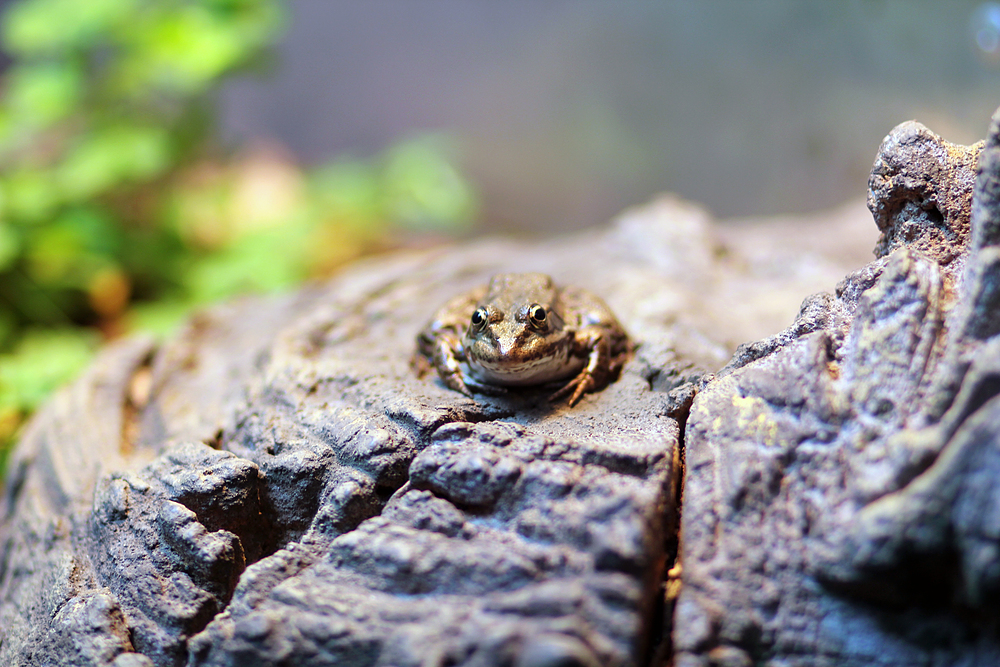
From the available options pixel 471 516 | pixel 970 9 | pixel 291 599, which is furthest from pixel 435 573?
pixel 970 9

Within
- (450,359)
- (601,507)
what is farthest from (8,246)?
(601,507)

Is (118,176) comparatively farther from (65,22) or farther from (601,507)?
(601,507)

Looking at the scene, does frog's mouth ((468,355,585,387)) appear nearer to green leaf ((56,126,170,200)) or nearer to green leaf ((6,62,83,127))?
green leaf ((56,126,170,200))

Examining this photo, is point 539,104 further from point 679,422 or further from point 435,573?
point 435,573

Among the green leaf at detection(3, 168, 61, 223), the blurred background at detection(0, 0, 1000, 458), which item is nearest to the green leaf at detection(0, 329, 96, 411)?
the blurred background at detection(0, 0, 1000, 458)

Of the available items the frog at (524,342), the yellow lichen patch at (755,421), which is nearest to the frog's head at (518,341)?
the frog at (524,342)
